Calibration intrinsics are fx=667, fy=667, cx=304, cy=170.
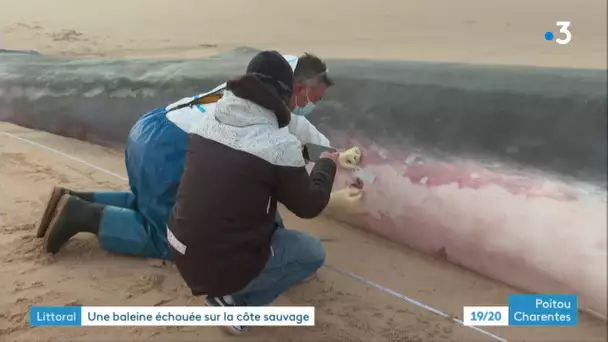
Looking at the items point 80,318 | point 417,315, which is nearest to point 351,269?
point 417,315

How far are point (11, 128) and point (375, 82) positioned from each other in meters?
1.65

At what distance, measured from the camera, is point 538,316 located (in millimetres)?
1312

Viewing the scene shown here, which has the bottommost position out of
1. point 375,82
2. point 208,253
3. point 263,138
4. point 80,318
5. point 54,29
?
Result: point 80,318

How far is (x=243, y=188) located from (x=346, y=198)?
465mm

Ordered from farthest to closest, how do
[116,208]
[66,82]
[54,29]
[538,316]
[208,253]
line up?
[66,82]
[54,29]
[116,208]
[208,253]
[538,316]

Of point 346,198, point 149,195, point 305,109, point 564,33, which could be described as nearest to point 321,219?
point 346,198

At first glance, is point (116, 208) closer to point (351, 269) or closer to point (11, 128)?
point (351, 269)

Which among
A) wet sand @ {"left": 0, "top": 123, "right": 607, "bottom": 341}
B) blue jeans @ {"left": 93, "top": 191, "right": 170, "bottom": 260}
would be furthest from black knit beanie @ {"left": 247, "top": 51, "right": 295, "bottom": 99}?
blue jeans @ {"left": 93, "top": 191, "right": 170, "bottom": 260}

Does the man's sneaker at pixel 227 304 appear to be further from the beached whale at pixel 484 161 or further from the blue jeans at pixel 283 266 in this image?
the beached whale at pixel 484 161

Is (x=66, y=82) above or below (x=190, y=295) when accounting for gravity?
above

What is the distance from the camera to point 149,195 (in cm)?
181

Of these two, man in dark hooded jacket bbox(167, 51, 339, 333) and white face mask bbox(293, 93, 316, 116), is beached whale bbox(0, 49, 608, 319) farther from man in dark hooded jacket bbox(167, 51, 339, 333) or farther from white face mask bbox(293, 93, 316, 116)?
man in dark hooded jacket bbox(167, 51, 339, 333)
